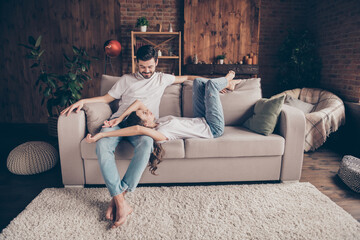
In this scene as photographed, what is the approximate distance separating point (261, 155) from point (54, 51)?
413 centimetres

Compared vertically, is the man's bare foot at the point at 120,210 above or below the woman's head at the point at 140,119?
below

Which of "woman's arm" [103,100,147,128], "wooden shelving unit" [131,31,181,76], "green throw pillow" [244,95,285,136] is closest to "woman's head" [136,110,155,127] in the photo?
"woman's arm" [103,100,147,128]

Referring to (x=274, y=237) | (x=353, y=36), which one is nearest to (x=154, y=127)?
(x=274, y=237)

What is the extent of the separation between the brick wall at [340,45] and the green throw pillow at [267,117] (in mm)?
1790

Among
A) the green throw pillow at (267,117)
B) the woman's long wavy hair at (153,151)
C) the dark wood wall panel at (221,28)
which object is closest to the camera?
the woman's long wavy hair at (153,151)

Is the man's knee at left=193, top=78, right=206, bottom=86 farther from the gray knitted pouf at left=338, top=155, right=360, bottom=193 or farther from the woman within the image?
the gray knitted pouf at left=338, top=155, right=360, bottom=193

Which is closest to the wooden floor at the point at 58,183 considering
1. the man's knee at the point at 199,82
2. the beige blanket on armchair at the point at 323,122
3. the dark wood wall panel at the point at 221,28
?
the beige blanket on armchair at the point at 323,122

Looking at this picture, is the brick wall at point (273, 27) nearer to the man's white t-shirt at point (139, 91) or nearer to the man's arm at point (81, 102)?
the man's white t-shirt at point (139, 91)

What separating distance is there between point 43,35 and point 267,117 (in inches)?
Answer: 166

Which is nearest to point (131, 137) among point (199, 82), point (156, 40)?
point (199, 82)

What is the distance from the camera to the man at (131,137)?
5.31 ft

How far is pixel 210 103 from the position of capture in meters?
2.09

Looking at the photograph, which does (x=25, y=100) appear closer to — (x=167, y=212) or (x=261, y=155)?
(x=167, y=212)

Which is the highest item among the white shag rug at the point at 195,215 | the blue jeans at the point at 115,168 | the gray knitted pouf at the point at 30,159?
the blue jeans at the point at 115,168
